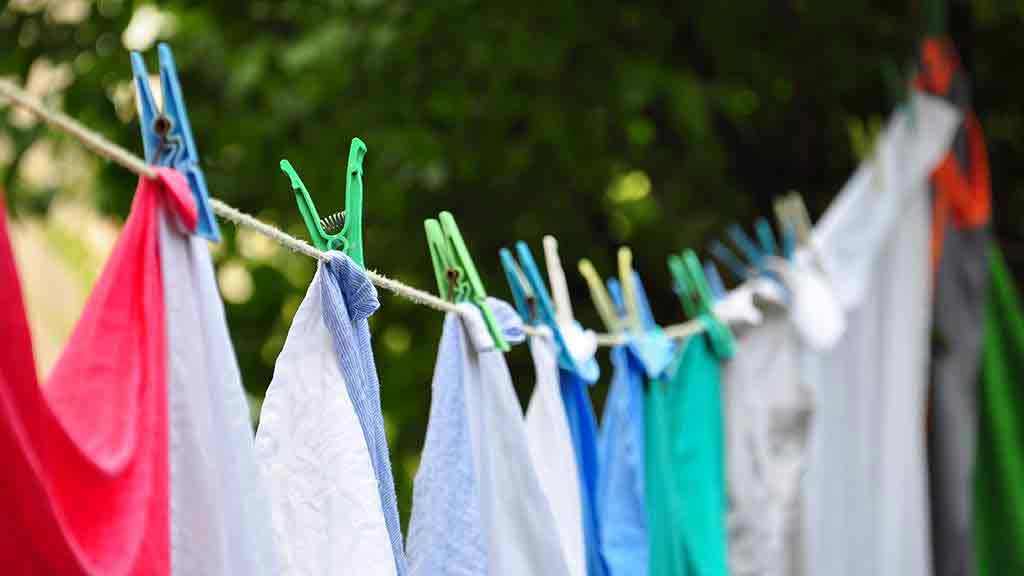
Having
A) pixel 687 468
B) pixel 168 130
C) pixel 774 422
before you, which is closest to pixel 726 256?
pixel 774 422

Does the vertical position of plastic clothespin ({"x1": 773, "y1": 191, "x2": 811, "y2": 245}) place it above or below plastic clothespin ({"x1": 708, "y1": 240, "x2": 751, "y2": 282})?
below

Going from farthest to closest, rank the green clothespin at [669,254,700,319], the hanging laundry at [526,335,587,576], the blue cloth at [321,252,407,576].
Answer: the green clothespin at [669,254,700,319]
the hanging laundry at [526,335,587,576]
the blue cloth at [321,252,407,576]

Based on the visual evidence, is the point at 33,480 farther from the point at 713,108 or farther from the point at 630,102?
the point at 713,108

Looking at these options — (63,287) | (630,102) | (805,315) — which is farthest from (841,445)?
(63,287)

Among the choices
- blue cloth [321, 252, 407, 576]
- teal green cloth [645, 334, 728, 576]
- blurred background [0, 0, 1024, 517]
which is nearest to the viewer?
blue cloth [321, 252, 407, 576]

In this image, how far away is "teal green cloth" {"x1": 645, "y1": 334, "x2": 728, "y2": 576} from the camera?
50.6 inches

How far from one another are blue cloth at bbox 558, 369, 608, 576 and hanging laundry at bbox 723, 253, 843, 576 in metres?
0.31

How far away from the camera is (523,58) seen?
6.54ft

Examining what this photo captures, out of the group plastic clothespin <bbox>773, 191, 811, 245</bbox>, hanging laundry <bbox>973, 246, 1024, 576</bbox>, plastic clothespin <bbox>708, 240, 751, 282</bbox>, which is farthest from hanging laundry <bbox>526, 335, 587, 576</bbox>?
hanging laundry <bbox>973, 246, 1024, 576</bbox>

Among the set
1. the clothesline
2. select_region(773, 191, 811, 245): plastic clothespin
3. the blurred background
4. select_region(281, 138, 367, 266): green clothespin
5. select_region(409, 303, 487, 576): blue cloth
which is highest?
the blurred background

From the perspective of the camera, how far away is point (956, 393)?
184 centimetres

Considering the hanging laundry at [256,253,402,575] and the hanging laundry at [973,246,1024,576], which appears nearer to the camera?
the hanging laundry at [256,253,402,575]

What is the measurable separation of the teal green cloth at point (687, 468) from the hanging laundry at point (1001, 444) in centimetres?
57

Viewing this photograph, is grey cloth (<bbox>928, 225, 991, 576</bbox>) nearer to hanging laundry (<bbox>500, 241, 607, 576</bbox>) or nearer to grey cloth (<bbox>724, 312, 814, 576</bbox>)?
grey cloth (<bbox>724, 312, 814, 576</bbox>)
